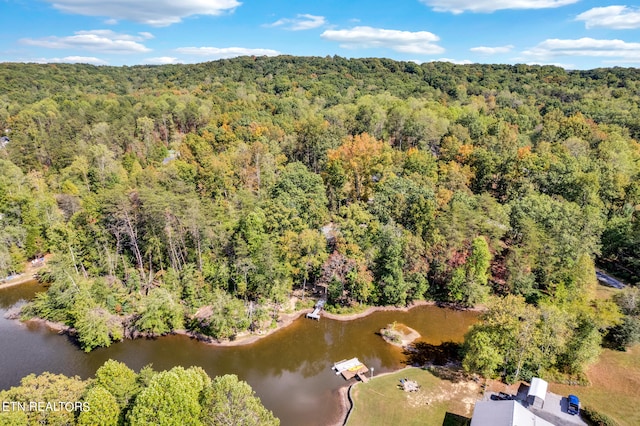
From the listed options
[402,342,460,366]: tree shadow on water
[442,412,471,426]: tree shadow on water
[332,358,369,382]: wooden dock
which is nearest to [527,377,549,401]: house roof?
[442,412,471,426]: tree shadow on water

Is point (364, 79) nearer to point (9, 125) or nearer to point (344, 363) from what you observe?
point (9, 125)

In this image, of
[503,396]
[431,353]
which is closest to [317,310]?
[431,353]

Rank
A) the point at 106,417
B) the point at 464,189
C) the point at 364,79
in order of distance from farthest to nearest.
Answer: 1. the point at 364,79
2. the point at 464,189
3. the point at 106,417

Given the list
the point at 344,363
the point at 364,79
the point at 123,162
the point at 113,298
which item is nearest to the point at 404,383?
the point at 344,363

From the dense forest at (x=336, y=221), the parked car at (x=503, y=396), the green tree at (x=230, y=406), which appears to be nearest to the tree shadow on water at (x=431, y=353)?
the dense forest at (x=336, y=221)

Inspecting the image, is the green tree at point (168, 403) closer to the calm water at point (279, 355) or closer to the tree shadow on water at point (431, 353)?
the calm water at point (279, 355)

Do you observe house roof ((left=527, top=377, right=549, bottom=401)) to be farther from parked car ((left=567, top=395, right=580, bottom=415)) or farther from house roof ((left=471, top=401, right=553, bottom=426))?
house roof ((left=471, top=401, right=553, bottom=426))
